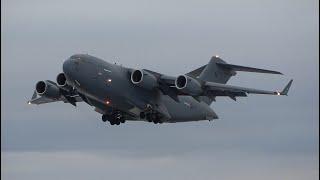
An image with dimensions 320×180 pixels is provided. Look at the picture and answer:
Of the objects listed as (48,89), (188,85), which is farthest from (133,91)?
(48,89)

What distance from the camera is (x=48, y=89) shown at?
56.2m

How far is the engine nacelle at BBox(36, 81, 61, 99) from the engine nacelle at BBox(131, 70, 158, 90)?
5.73 meters

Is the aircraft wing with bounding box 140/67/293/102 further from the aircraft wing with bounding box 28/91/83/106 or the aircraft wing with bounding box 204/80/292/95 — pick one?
the aircraft wing with bounding box 28/91/83/106

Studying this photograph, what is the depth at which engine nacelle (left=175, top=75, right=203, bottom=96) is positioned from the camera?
5272 cm

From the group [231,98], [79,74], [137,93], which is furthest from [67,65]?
[231,98]

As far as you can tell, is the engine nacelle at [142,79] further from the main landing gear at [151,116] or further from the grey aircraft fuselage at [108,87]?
the main landing gear at [151,116]

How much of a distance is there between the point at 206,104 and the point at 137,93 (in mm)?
6477

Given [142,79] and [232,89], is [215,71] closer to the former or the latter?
[232,89]

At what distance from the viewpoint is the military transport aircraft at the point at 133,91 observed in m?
51.6

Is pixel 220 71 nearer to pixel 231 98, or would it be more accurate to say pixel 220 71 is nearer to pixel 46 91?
pixel 231 98

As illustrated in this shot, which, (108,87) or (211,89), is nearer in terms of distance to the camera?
(108,87)

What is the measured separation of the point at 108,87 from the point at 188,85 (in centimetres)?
457

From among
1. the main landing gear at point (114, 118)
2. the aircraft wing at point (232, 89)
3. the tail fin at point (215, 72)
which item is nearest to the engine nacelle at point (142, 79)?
the aircraft wing at point (232, 89)

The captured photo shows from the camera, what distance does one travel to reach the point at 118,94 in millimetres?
52094
